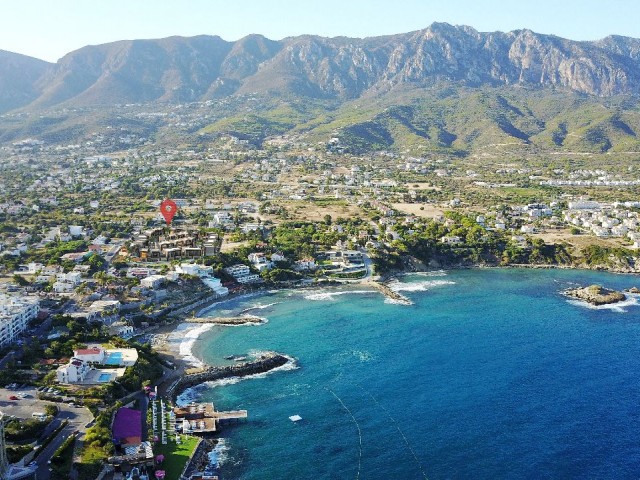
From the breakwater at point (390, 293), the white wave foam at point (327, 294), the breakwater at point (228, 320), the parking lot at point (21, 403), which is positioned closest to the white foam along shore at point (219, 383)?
the breakwater at point (228, 320)

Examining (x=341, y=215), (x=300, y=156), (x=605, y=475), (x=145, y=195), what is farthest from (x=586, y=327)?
(x=300, y=156)

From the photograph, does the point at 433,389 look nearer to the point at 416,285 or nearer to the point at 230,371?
the point at 230,371

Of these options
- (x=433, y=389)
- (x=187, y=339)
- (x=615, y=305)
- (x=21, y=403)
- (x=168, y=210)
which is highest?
(x=168, y=210)

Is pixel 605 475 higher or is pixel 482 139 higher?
pixel 482 139

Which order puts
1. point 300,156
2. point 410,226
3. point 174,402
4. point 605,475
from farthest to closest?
point 300,156 < point 410,226 < point 174,402 < point 605,475

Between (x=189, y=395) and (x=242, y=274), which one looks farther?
(x=242, y=274)

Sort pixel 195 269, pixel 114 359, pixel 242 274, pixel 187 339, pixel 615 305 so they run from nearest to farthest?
1. pixel 114 359
2. pixel 187 339
3. pixel 615 305
4. pixel 195 269
5. pixel 242 274

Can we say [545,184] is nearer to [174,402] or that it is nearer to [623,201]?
[623,201]

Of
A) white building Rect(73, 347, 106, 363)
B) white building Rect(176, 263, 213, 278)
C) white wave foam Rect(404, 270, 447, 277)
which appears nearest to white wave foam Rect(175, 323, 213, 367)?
white building Rect(73, 347, 106, 363)

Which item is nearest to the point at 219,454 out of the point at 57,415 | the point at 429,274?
the point at 57,415
